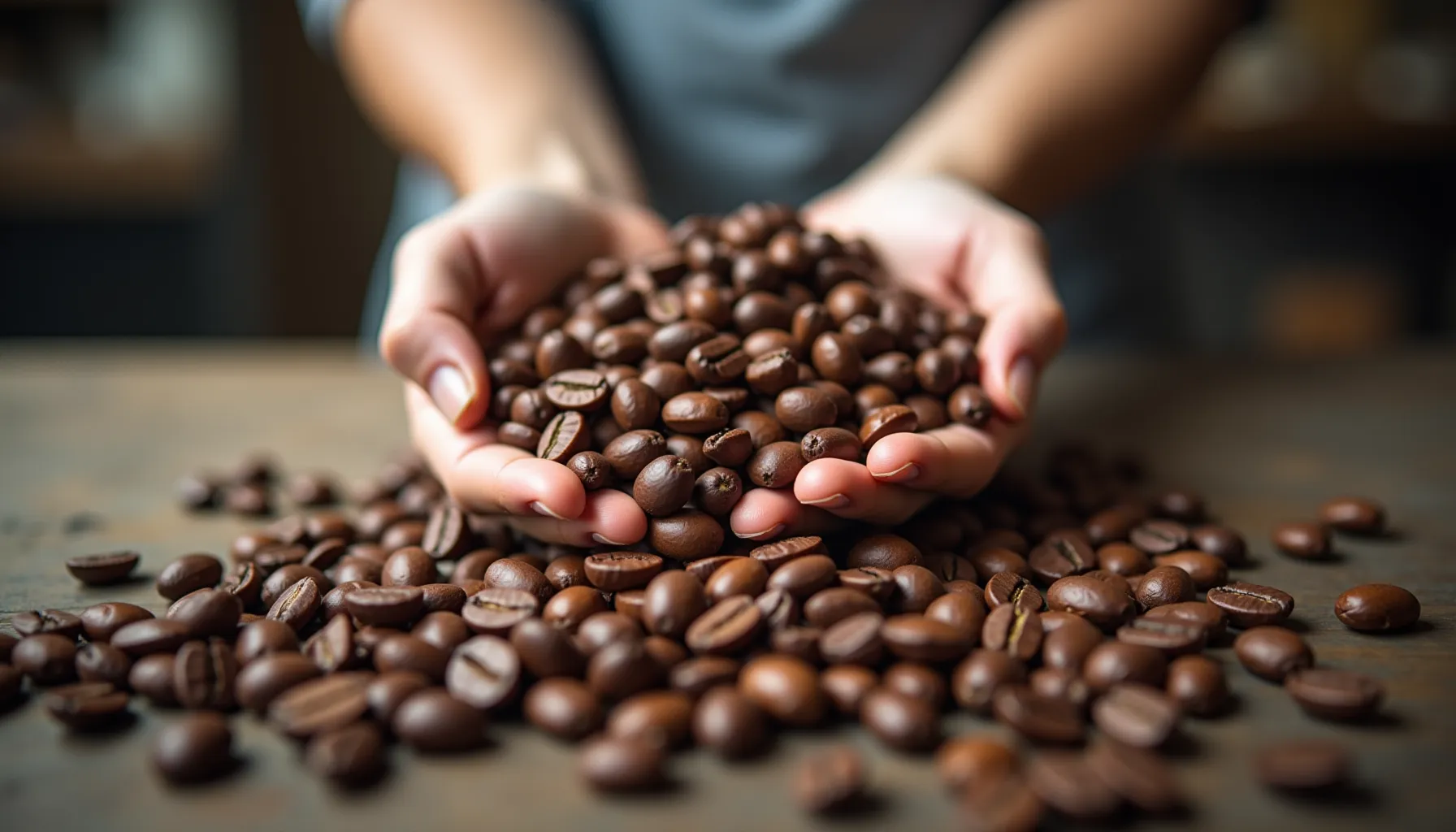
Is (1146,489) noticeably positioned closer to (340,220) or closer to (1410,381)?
(1410,381)

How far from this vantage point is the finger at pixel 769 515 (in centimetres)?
151

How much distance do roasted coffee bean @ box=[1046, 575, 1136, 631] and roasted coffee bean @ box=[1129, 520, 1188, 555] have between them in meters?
0.29

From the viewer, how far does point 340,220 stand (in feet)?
19.7

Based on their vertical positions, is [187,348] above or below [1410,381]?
below

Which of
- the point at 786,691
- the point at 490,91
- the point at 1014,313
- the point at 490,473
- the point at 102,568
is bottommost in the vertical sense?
the point at 102,568

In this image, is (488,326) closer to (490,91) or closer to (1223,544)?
(490,91)

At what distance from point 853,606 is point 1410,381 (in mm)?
2329

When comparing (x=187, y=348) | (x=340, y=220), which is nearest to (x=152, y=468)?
(x=187, y=348)

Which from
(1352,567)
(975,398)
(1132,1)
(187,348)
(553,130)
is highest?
(1132,1)

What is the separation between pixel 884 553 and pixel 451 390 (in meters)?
0.72

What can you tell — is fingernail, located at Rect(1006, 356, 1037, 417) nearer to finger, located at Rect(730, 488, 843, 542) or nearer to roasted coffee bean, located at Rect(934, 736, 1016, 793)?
finger, located at Rect(730, 488, 843, 542)

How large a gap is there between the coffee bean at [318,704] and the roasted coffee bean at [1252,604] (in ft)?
3.82

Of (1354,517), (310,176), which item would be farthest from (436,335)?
(310,176)

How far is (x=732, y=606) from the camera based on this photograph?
1345 millimetres
